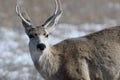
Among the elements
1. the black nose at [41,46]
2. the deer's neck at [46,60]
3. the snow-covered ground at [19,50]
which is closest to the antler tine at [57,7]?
the deer's neck at [46,60]

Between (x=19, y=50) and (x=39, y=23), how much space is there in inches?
188

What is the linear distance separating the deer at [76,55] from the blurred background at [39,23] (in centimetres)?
232

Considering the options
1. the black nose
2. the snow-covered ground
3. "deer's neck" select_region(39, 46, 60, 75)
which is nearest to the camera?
the black nose

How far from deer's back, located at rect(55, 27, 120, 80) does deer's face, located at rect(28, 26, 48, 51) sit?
52 centimetres

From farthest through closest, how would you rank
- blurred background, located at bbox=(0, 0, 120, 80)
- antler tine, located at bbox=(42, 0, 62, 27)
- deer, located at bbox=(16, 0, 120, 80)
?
blurred background, located at bbox=(0, 0, 120, 80) → antler tine, located at bbox=(42, 0, 62, 27) → deer, located at bbox=(16, 0, 120, 80)

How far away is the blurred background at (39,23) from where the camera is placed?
16.7m

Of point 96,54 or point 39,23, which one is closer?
point 96,54

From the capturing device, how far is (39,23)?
2420 centimetres

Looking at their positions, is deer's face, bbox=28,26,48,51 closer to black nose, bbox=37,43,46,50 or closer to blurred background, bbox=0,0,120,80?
black nose, bbox=37,43,46,50

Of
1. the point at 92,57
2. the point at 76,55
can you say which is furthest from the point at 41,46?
the point at 92,57

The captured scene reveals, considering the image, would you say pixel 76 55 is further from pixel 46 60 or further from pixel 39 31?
pixel 39 31

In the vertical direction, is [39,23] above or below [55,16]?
above

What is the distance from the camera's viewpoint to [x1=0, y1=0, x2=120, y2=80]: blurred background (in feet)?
54.9

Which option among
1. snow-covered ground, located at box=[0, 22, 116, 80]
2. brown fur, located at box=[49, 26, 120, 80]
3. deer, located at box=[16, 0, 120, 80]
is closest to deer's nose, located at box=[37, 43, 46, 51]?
deer, located at box=[16, 0, 120, 80]
